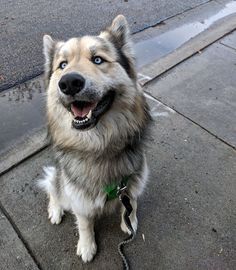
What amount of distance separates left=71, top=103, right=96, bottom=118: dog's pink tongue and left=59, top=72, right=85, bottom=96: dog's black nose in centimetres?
17

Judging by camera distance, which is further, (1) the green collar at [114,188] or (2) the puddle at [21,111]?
(2) the puddle at [21,111]

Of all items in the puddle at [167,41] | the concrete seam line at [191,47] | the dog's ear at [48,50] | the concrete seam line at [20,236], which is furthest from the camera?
the puddle at [167,41]

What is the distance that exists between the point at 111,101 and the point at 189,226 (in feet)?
4.80

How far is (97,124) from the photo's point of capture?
2279 millimetres

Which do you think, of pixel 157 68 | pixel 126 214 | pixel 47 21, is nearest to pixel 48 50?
pixel 126 214

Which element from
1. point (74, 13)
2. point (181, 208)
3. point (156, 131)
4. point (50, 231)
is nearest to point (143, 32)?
point (74, 13)

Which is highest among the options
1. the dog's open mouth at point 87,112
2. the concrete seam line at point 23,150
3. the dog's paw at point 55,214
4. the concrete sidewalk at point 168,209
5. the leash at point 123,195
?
the dog's open mouth at point 87,112

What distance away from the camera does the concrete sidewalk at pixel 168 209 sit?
8.87 ft

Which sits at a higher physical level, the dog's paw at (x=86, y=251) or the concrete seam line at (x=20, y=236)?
the concrete seam line at (x=20, y=236)

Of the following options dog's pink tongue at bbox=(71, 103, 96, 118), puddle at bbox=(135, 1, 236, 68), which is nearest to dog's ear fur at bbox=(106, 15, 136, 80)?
dog's pink tongue at bbox=(71, 103, 96, 118)

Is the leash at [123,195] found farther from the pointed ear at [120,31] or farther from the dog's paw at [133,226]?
the pointed ear at [120,31]

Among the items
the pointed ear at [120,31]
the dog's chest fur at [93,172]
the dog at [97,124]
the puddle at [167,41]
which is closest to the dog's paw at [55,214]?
the dog at [97,124]

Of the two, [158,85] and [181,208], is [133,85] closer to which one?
[181,208]

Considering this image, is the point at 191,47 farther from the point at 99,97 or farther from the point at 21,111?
the point at 99,97
